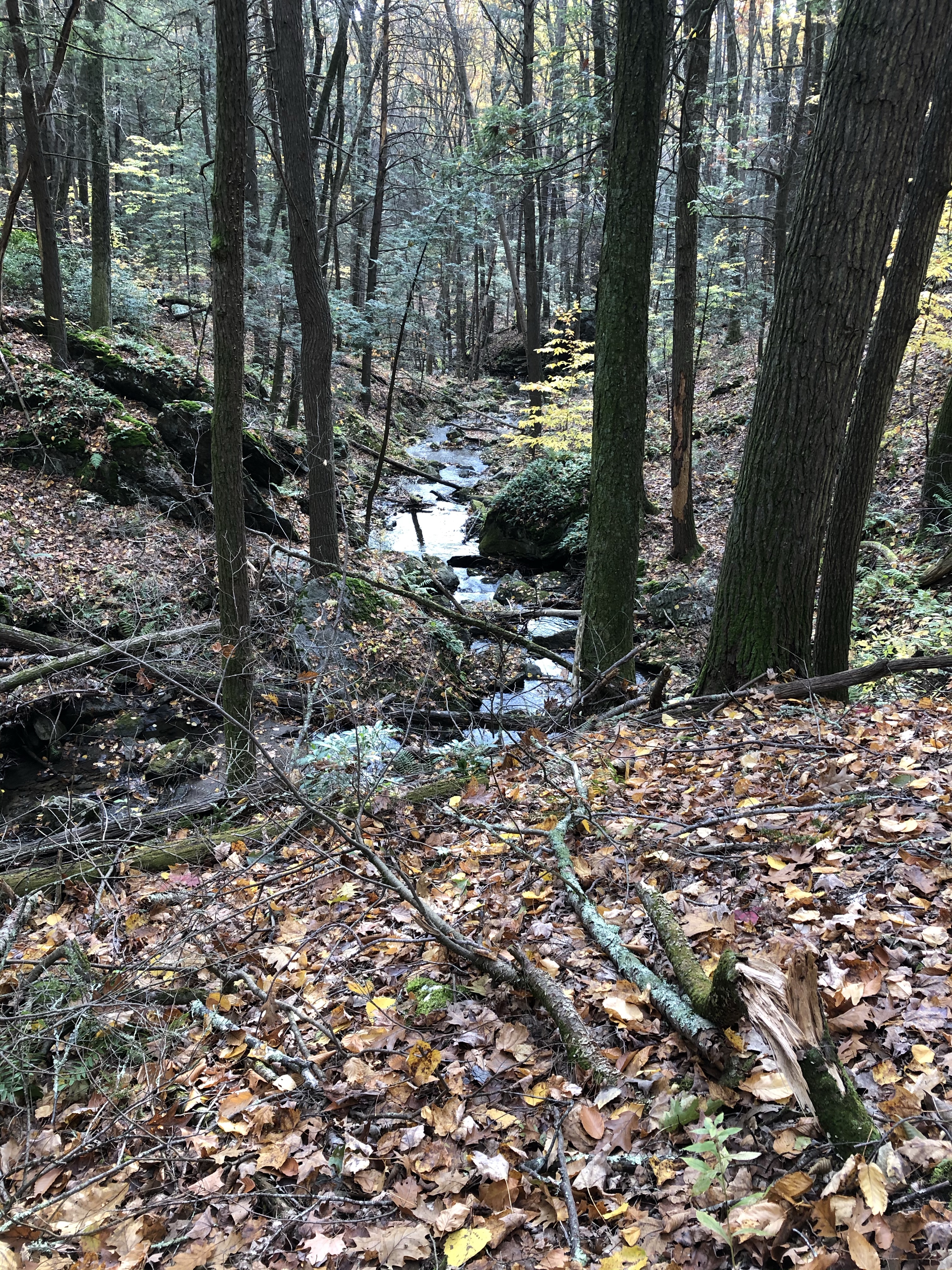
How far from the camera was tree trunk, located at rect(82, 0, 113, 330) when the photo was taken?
1388cm

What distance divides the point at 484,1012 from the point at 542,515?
1197 centimetres

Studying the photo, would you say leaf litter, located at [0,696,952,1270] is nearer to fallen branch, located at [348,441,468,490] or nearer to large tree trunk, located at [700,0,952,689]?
large tree trunk, located at [700,0,952,689]

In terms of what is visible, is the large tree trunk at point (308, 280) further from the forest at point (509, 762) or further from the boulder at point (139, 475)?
the boulder at point (139, 475)

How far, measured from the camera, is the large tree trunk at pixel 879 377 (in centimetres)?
635

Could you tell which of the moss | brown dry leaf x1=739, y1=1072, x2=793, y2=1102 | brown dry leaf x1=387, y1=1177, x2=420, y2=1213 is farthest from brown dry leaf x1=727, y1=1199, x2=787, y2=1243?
the moss

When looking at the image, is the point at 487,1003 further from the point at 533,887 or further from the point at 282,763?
the point at 282,763

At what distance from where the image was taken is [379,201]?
19.7 metres

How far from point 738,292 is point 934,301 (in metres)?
8.87

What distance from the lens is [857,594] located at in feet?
28.5

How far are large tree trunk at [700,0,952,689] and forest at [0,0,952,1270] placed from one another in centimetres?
3

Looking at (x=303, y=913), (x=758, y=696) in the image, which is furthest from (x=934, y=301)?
(x=303, y=913)

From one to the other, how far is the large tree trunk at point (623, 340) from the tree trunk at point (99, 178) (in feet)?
39.5

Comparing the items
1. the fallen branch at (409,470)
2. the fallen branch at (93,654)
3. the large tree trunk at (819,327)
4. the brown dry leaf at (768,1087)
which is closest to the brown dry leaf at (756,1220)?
the brown dry leaf at (768,1087)

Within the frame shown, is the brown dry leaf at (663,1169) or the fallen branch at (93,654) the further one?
the fallen branch at (93,654)
